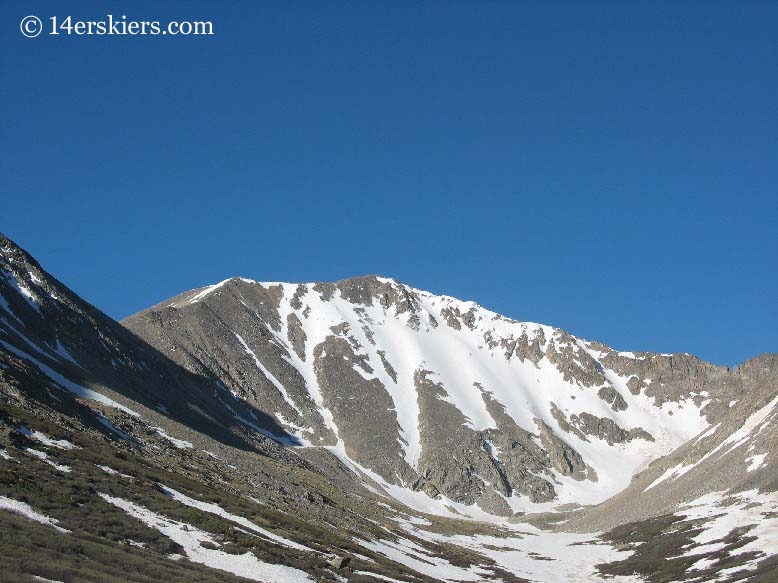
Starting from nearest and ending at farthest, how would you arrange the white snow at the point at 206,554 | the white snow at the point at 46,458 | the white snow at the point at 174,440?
the white snow at the point at 206,554 → the white snow at the point at 46,458 → the white snow at the point at 174,440

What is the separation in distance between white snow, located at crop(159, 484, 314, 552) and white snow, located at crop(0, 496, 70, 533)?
1601 centimetres

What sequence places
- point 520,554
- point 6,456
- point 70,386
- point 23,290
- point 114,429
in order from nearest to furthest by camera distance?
1. point 6,456
2. point 114,429
3. point 70,386
4. point 23,290
5. point 520,554

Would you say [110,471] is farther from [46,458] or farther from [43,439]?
[46,458]

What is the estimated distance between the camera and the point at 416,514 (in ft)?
476

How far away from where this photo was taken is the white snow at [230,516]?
51938 millimetres

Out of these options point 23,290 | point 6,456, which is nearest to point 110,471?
point 6,456

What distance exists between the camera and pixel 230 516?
2122 inches

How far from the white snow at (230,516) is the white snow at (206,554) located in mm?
7377

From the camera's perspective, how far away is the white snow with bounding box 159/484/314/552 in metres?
51.9

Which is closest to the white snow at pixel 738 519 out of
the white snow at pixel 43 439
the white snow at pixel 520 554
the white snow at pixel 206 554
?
the white snow at pixel 520 554

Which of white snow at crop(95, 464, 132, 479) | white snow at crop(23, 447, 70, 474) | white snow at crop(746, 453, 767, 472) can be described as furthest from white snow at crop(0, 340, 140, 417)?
white snow at crop(746, 453, 767, 472)

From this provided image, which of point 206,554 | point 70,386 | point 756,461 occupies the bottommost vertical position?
point 206,554

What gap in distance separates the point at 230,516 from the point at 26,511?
2072 cm

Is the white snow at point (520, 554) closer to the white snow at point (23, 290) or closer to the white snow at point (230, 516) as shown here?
the white snow at point (230, 516)
